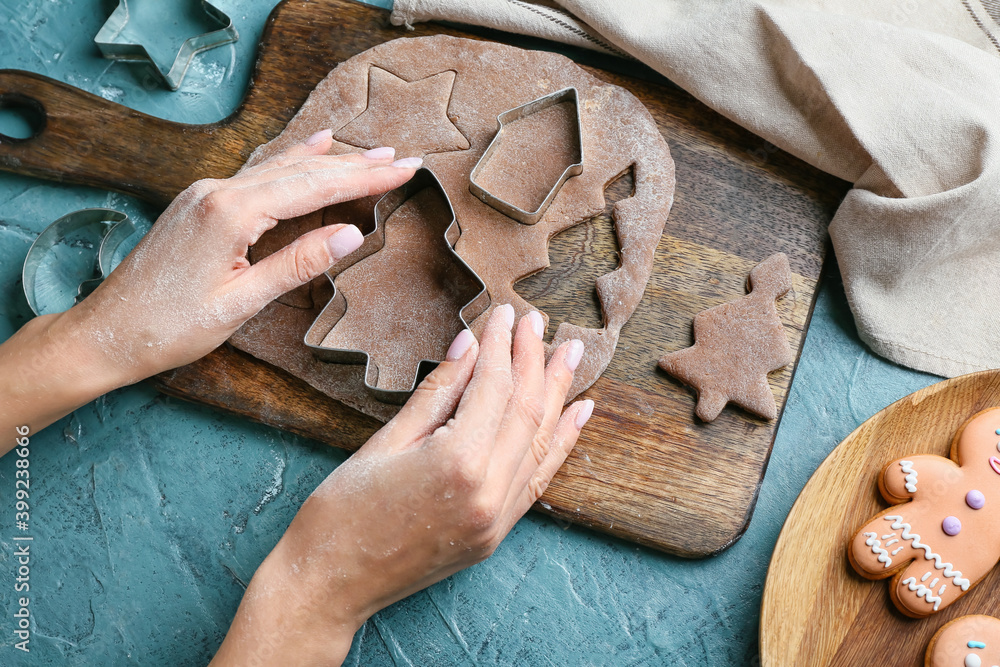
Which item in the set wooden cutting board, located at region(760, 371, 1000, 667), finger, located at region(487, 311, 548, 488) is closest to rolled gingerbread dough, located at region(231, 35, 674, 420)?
finger, located at region(487, 311, 548, 488)

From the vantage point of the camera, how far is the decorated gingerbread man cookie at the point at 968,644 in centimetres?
112

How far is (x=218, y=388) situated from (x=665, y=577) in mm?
902

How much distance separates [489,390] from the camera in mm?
1057

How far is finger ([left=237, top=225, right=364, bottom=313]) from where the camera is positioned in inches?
46.6

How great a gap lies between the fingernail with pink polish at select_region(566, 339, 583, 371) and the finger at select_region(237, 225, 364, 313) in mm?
417

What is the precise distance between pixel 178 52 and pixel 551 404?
1.09 metres

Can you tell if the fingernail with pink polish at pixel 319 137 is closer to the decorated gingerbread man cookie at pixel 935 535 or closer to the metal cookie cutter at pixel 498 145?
the metal cookie cutter at pixel 498 145

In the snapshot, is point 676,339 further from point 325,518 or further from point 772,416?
point 325,518

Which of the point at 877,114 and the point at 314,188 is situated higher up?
the point at 877,114

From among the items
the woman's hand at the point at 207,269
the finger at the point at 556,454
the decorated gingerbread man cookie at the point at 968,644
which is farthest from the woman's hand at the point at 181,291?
the decorated gingerbread man cookie at the point at 968,644

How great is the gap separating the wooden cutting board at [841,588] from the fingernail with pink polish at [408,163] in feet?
2.96

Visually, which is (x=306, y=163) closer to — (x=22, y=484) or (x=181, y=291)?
(x=181, y=291)

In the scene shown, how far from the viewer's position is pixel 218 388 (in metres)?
1.28

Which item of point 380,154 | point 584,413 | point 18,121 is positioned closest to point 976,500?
point 584,413
